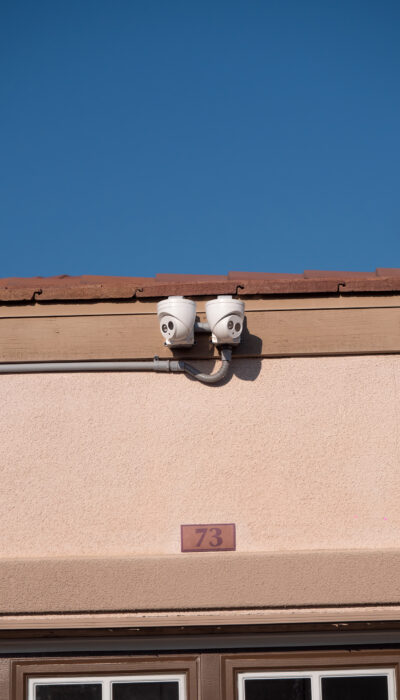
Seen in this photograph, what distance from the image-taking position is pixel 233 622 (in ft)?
17.3

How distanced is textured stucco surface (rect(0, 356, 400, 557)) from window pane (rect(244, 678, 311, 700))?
2.60 ft

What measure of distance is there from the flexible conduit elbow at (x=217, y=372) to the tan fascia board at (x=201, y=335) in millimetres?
88

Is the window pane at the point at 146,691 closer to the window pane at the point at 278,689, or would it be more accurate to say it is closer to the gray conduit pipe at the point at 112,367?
the window pane at the point at 278,689

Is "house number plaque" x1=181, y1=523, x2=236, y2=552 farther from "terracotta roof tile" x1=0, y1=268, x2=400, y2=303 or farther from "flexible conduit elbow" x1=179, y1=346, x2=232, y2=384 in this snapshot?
"terracotta roof tile" x1=0, y1=268, x2=400, y2=303

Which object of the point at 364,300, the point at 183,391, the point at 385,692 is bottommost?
the point at 385,692

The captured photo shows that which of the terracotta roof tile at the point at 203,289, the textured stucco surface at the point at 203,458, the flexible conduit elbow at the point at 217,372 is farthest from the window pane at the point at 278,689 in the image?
the terracotta roof tile at the point at 203,289

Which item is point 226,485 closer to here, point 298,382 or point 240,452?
point 240,452

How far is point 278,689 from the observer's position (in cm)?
→ 534

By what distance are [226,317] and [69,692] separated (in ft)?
8.11

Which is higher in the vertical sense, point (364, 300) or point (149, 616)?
point (364, 300)

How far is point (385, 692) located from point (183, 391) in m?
2.21

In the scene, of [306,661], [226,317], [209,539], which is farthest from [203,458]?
[306,661]

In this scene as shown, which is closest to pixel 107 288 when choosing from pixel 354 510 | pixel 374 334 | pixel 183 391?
pixel 183 391

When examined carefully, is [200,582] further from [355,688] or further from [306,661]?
[355,688]
